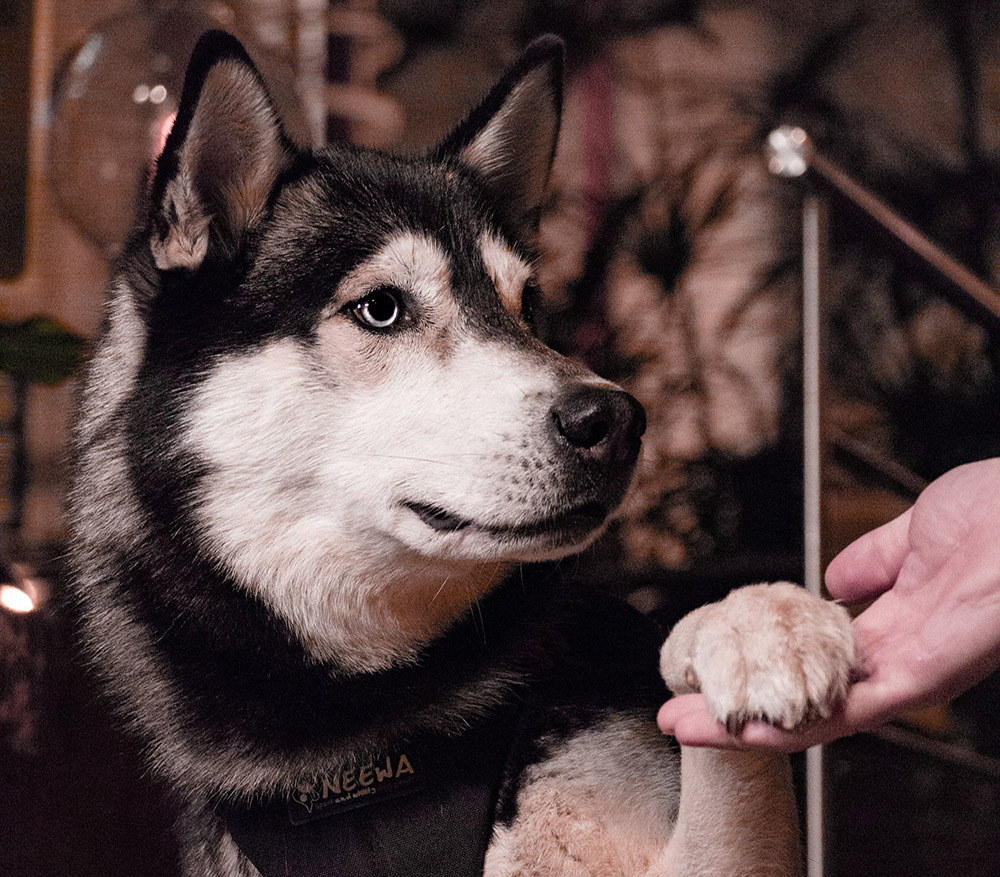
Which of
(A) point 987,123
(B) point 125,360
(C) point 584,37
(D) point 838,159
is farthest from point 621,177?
(B) point 125,360

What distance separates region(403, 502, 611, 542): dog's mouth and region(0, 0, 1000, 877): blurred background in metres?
0.58

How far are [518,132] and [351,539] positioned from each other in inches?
23.3

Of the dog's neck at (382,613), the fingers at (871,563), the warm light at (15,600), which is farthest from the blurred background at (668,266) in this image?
the dog's neck at (382,613)

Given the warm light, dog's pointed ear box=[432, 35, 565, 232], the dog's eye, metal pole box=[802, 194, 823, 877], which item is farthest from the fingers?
the warm light

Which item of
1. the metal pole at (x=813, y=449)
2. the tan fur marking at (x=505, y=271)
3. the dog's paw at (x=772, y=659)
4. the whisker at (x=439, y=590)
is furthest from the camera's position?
the metal pole at (x=813, y=449)

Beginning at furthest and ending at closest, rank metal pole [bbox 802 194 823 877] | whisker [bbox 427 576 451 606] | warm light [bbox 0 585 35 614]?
warm light [bbox 0 585 35 614] → metal pole [bbox 802 194 823 877] → whisker [bbox 427 576 451 606]

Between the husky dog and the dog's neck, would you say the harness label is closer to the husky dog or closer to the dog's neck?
the husky dog

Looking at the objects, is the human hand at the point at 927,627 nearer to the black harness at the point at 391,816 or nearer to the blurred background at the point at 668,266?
the black harness at the point at 391,816

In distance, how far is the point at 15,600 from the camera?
131 cm

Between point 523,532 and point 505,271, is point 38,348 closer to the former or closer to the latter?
point 505,271

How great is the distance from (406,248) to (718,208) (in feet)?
4.74

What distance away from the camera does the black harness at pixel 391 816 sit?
0.86 meters

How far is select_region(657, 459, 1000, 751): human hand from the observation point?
645 mm

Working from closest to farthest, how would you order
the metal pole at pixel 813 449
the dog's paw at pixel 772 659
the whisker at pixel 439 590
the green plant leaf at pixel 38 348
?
the dog's paw at pixel 772 659, the whisker at pixel 439 590, the metal pole at pixel 813 449, the green plant leaf at pixel 38 348
